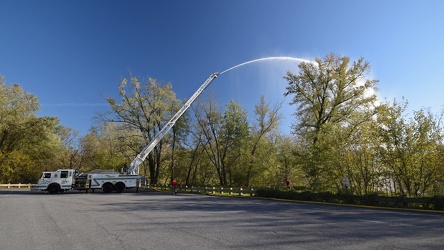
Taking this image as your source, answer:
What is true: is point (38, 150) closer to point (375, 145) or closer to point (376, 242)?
point (375, 145)

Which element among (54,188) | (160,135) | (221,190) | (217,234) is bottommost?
(54,188)

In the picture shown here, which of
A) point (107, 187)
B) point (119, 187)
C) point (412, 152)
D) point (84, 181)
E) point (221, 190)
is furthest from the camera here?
point (119, 187)

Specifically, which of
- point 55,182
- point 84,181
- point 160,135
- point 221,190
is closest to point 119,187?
point 84,181

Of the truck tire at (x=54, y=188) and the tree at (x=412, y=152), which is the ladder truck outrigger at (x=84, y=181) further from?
the tree at (x=412, y=152)

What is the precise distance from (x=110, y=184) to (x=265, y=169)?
22.2 meters

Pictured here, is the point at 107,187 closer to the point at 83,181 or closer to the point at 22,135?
the point at 83,181

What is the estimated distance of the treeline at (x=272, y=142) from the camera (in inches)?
696

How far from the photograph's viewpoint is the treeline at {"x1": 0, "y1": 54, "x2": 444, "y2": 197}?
1767 cm

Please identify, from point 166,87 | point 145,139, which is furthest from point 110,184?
point 166,87

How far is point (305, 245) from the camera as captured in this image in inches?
239

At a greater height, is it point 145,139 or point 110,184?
point 145,139

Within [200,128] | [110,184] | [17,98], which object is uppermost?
[17,98]

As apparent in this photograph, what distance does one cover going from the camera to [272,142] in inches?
1838

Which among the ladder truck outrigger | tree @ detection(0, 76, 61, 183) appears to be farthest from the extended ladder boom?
tree @ detection(0, 76, 61, 183)
